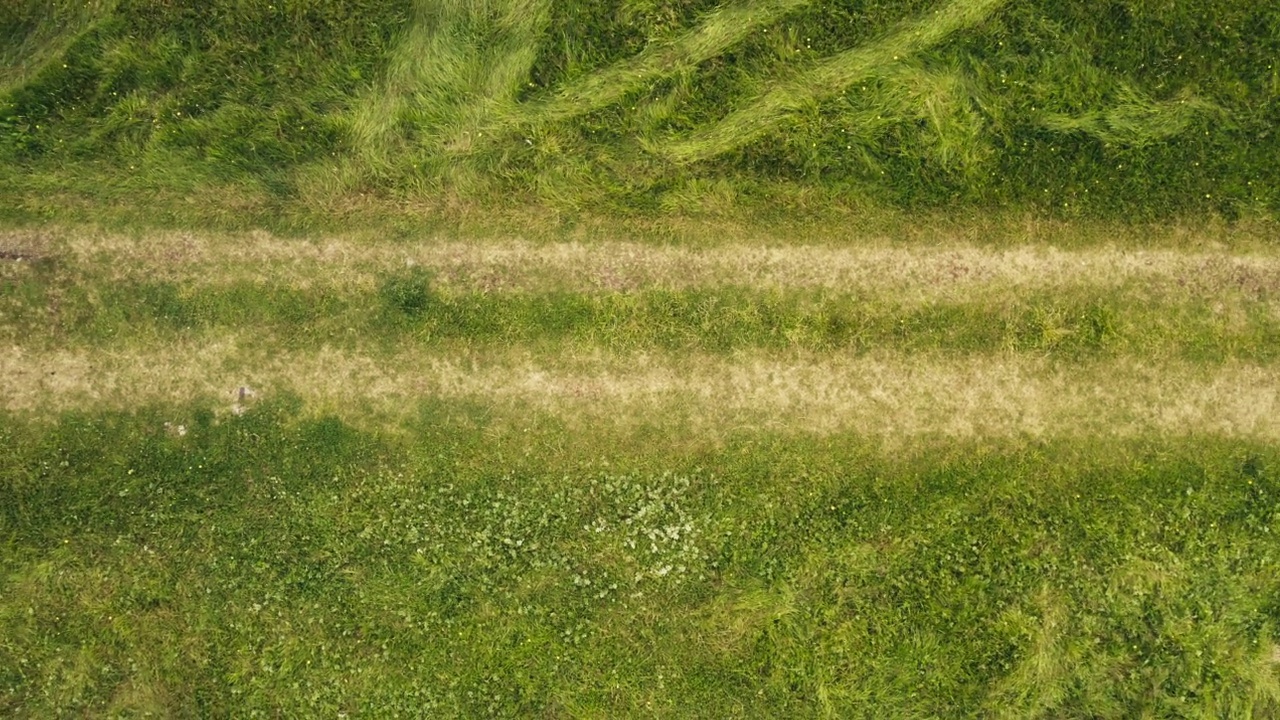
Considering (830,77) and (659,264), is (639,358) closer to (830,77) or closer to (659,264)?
(659,264)

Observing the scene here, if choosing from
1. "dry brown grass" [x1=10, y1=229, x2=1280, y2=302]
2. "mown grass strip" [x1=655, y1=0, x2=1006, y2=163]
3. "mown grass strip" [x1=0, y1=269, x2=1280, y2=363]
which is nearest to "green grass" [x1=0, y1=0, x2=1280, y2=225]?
"mown grass strip" [x1=655, y1=0, x2=1006, y2=163]

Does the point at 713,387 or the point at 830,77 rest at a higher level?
the point at 830,77

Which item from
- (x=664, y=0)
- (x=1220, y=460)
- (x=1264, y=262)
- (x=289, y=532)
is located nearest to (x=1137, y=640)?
(x=1220, y=460)

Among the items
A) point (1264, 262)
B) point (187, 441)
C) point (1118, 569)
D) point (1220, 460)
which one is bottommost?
point (187, 441)

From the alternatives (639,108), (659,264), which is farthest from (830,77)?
(659,264)

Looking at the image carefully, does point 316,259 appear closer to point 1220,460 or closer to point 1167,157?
point 1167,157

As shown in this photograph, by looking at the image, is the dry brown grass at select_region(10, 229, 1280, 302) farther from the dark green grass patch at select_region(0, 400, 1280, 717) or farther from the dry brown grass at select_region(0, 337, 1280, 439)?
the dark green grass patch at select_region(0, 400, 1280, 717)

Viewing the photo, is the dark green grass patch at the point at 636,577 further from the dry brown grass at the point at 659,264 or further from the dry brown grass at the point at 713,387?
the dry brown grass at the point at 659,264

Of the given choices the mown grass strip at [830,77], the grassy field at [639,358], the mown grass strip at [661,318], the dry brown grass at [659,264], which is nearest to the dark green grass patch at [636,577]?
the grassy field at [639,358]
